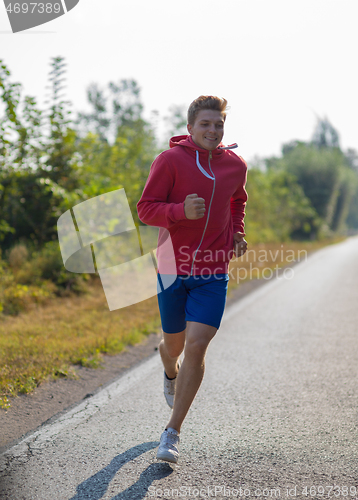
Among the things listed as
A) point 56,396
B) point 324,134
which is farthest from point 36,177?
point 324,134

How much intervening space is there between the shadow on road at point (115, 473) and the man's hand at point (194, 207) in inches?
58.6

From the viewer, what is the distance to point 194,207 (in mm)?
2764

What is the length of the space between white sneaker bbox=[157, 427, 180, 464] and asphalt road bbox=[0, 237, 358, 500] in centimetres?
10

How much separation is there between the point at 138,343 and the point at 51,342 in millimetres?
1099

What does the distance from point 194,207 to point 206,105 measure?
704mm

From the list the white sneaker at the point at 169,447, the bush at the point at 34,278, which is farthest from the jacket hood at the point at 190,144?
the bush at the point at 34,278

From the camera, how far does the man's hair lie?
2.99m

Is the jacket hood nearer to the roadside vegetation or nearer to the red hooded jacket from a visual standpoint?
the red hooded jacket

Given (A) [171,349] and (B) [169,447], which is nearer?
(B) [169,447]

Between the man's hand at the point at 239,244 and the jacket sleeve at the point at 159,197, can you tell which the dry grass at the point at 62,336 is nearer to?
the jacket sleeve at the point at 159,197

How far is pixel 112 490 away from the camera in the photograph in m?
2.54

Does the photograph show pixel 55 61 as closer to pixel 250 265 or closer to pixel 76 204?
pixel 76 204

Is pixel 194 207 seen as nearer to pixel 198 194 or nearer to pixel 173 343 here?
pixel 198 194

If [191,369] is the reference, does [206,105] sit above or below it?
above
